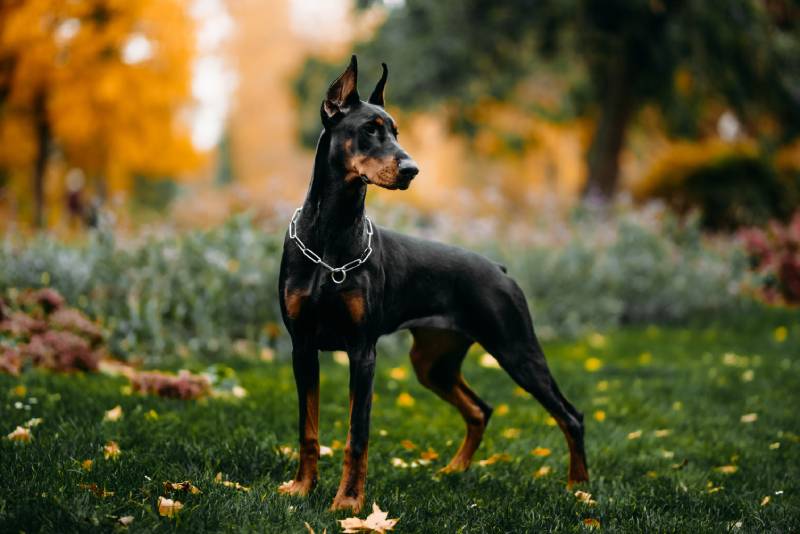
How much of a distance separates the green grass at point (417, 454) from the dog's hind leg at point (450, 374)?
162mm

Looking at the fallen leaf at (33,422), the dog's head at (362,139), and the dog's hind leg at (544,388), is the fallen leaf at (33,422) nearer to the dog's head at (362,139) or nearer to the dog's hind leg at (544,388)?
the dog's head at (362,139)

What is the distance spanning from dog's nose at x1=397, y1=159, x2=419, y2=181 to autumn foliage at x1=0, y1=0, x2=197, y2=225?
1343 cm

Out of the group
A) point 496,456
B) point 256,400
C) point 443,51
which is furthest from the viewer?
point 443,51

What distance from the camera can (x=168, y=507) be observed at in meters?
2.90

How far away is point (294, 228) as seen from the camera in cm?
330

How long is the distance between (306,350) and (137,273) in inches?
160

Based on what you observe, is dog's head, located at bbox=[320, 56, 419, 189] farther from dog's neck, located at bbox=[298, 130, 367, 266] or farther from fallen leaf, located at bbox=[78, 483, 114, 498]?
fallen leaf, located at bbox=[78, 483, 114, 498]

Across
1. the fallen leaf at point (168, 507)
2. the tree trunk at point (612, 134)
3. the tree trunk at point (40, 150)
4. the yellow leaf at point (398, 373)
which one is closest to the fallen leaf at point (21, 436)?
the fallen leaf at point (168, 507)

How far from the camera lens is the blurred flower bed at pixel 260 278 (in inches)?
258

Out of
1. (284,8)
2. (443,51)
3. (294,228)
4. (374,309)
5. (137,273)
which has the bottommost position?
(137,273)

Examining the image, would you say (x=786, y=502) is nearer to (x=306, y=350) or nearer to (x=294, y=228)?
(x=306, y=350)

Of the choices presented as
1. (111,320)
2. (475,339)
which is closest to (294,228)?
(475,339)

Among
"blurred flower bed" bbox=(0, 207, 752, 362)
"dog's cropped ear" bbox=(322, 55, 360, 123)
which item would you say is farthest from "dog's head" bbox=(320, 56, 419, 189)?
"blurred flower bed" bbox=(0, 207, 752, 362)

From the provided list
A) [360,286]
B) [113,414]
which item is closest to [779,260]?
[360,286]
